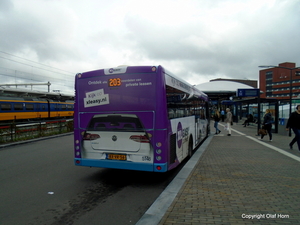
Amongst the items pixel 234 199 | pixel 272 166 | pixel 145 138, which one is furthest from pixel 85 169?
pixel 272 166

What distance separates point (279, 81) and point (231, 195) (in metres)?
104

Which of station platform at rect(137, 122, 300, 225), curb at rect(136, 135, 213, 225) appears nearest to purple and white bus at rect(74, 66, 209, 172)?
curb at rect(136, 135, 213, 225)

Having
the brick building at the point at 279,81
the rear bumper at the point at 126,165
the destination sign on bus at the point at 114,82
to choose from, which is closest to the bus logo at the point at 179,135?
the rear bumper at the point at 126,165

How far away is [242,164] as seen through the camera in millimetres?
7281

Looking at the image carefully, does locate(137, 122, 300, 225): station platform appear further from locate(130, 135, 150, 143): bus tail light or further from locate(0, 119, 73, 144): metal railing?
locate(0, 119, 73, 144): metal railing

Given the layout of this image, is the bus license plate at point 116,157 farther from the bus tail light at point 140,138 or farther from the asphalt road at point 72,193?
the asphalt road at point 72,193

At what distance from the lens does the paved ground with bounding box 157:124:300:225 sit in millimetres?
3664

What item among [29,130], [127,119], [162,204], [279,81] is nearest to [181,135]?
[127,119]

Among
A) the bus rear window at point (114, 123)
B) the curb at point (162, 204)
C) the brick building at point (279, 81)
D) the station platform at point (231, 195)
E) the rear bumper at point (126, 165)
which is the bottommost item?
the curb at point (162, 204)

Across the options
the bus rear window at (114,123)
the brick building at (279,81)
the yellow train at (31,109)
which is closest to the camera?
the bus rear window at (114,123)

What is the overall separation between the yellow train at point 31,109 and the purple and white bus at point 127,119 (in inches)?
651

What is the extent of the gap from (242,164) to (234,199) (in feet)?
10.2

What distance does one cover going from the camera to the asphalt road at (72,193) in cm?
396

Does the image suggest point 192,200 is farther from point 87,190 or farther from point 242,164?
point 242,164
